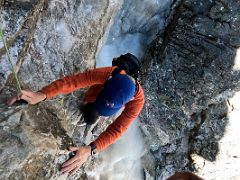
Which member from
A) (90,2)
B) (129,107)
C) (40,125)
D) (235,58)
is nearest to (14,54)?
(40,125)

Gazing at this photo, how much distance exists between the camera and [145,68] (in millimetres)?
8523

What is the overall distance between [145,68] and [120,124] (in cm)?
393

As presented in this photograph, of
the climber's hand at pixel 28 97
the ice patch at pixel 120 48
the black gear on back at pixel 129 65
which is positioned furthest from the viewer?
the ice patch at pixel 120 48

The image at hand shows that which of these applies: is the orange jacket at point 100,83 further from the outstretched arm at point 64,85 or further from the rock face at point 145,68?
the rock face at point 145,68

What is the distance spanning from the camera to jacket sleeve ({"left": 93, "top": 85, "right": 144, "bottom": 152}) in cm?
468

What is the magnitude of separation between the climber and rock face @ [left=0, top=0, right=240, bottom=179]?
24 centimetres

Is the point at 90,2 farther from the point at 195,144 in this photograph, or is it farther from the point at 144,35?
the point at 195,144

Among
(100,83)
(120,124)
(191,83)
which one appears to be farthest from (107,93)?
(191,83)

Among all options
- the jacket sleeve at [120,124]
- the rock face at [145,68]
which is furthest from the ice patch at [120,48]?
the jacket sleeve at [120,124]

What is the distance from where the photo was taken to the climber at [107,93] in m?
4.37

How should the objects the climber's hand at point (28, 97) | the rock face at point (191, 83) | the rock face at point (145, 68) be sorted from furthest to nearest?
the rock face at point (191, 83)
the rock face at point (145, 68)
the climber's hand at point (28, 97)

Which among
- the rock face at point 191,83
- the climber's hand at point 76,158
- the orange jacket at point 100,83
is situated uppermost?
the orange jacket at point 100,83

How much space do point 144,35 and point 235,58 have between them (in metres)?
2.20

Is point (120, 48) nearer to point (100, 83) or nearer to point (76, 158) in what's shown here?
point (100, 83)
